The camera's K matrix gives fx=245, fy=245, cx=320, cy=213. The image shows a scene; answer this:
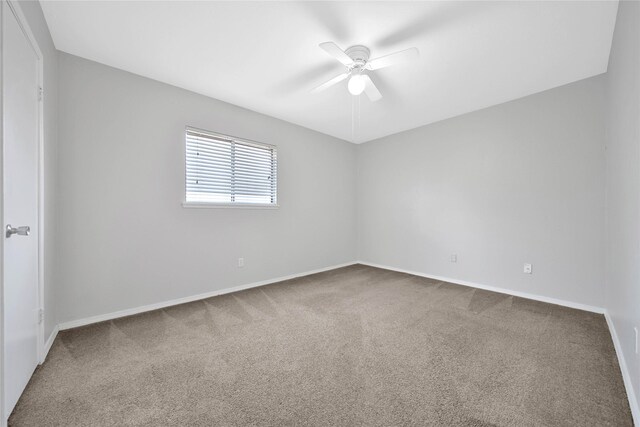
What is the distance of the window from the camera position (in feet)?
9.68

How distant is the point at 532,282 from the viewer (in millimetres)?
2982

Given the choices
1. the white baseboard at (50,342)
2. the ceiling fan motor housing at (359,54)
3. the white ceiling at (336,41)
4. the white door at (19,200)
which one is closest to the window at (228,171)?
the white ceiling at (336,41)

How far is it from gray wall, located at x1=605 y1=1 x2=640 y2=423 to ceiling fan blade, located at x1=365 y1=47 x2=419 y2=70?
1.12 metres

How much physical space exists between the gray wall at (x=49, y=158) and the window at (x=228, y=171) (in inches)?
42.1

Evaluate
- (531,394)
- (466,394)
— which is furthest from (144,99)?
(531,394)

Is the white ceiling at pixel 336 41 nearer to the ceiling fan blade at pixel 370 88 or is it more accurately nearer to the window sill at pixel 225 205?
the ceiling fan blade at pixel 370 88

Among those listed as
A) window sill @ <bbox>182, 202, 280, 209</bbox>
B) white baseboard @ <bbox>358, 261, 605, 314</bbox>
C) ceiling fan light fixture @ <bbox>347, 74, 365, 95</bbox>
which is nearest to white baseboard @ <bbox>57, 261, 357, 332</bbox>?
window sill @ <bbox>182, 202, 280, 209</bbox>

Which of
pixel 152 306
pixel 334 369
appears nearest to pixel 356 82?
pixel 334 369

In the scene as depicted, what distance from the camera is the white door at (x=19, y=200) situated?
125 centimetres

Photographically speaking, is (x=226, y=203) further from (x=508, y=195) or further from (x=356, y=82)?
(x=508, y=195)

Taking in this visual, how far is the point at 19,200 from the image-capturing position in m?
1.41

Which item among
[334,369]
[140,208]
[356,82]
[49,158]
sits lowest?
[334,369]

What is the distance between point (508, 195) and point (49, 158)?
474 cm

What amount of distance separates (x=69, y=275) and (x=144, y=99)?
6.06ft
